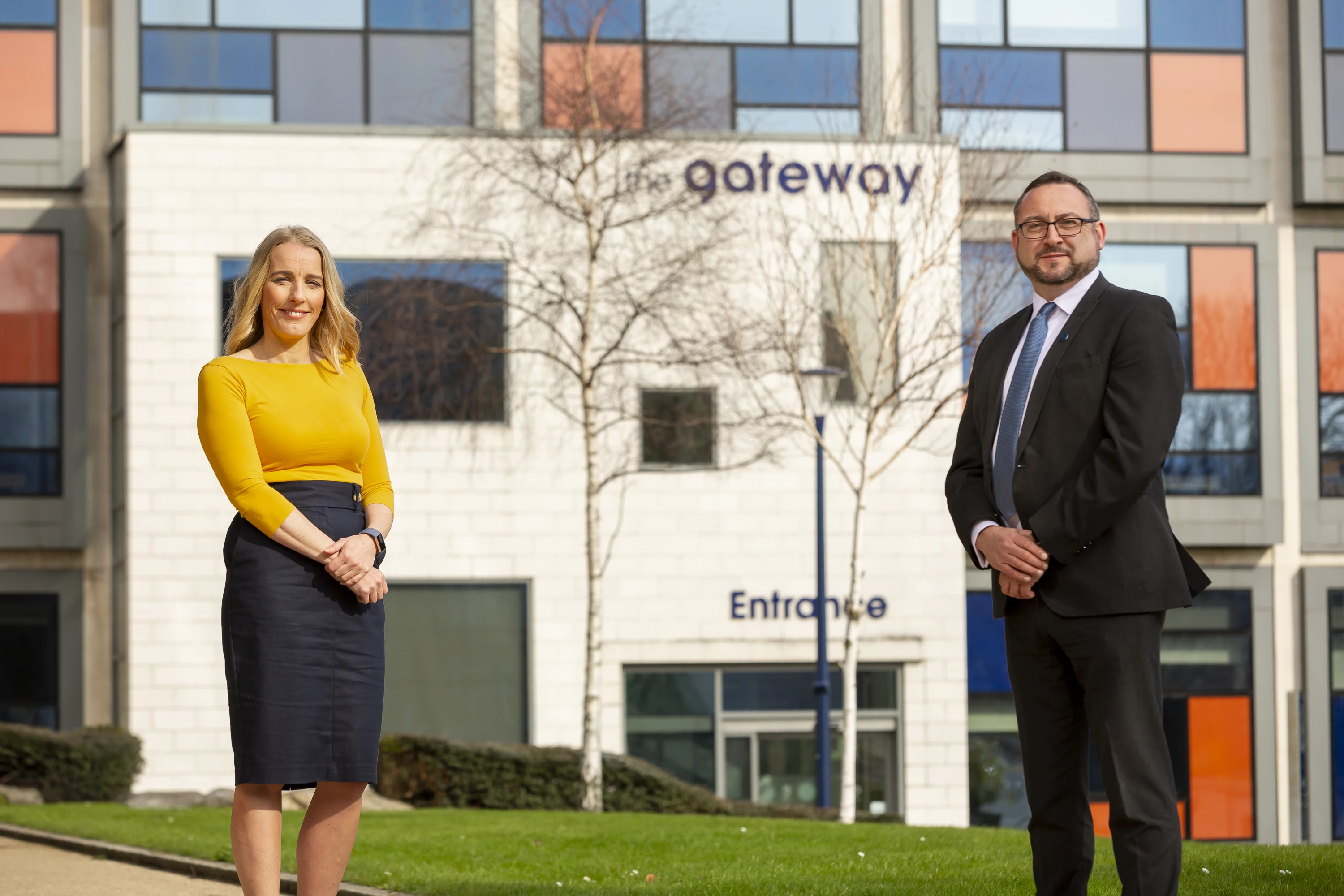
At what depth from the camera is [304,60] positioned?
2133cm

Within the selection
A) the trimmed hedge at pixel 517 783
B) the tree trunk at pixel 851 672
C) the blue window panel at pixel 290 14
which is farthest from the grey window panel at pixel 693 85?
the trimmed hedge at pixel 517 783

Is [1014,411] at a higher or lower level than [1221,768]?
higher

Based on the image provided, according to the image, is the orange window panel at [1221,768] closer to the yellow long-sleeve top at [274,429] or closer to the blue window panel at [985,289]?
the blue window panel at [985,289]

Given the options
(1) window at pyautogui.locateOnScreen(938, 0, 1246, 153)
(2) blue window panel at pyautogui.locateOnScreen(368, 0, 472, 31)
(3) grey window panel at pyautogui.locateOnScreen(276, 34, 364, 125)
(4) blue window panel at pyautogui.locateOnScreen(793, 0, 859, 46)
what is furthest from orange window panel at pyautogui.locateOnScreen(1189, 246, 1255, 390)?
(3) grey window panel at pyautogui.locateOnScreen(276, 34, 364, 125)

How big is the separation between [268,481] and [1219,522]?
20.2 m

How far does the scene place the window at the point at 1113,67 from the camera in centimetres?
2267

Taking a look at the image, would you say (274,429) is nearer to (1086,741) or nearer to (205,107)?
(1086,741)

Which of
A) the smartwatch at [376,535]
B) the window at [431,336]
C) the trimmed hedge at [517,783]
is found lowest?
the trimmed hedge at [517,783]

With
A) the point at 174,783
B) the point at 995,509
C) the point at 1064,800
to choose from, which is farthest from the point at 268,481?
the point at 174,783

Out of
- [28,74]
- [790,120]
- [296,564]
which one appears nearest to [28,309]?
[28,74]

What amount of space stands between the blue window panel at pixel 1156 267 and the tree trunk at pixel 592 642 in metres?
9.30

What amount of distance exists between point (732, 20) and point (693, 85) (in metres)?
1.16

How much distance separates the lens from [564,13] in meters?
→ 18.4

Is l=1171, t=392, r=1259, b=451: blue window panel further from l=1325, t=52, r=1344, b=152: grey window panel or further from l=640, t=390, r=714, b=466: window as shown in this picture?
l=640, t=390, r=714, b=466: window
